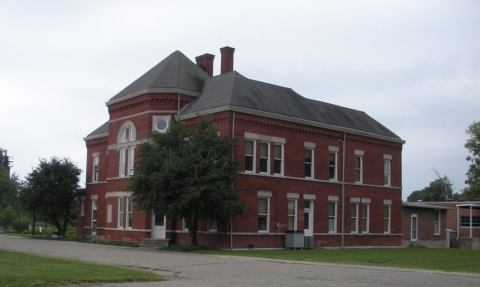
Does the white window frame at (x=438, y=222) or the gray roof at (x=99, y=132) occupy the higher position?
the gray roof at (x=99, y=132)

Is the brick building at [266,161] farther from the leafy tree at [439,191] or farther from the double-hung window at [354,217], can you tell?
the leafy tree at [439,191]

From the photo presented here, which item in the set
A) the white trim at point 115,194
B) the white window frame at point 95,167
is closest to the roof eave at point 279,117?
the white trim at point 115,194

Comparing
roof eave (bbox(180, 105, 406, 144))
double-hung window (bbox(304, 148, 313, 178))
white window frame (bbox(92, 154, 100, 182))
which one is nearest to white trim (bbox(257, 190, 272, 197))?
double-hung window (bbox(304, 148, 313, 178))

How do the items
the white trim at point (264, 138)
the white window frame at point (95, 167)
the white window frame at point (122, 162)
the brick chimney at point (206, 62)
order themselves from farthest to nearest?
the white window frame at point (95, 167), the brick chimney at point (206, 62), the white window frame at point (122, 162), the white trim at point (264, 138)

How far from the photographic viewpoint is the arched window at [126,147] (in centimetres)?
4075

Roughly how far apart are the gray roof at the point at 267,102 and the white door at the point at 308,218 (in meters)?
5.48

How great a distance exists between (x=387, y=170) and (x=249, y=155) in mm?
14959

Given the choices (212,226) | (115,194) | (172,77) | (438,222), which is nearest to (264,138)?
(212,226)

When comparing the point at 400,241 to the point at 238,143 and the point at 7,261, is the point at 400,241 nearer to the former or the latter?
the point at 238,143

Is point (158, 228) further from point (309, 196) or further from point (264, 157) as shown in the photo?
point (309, 196)

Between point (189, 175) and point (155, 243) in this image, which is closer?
point (189, 175)

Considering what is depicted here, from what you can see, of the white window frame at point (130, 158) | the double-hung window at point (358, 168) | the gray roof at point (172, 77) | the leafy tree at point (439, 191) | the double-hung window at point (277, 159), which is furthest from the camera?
the leafy tree at point (439, 191)

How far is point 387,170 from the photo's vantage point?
47281mm

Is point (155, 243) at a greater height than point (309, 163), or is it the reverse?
point (309, 163)
